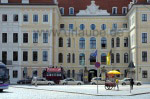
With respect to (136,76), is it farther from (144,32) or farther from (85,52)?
(85,52)

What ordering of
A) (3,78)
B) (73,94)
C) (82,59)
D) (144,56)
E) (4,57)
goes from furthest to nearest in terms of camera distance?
(82,59) → (4,57) → (144,56) → (3,78) → (73,94)

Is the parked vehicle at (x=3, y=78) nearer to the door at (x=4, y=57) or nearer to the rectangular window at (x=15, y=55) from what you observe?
the rectangular window at (x=15, y=55)

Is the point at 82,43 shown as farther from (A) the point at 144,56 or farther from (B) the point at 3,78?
(B) the point at 3,78

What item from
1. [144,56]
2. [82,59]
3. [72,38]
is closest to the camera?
[144,56]

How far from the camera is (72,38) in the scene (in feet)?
242

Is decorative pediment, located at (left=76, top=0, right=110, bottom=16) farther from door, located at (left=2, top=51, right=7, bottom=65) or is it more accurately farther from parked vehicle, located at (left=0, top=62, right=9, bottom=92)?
parked vehicle, located at (left=0, top=62, right=9, bottom=92)

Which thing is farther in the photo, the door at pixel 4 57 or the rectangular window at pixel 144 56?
the door at pixel 4 57

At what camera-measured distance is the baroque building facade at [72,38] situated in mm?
64062

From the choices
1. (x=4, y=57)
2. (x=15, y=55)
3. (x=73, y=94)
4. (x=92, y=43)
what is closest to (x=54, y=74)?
(x=15, y=55)

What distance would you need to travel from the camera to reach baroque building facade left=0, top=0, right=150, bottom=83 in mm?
64062

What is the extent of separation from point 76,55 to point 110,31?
875 centimetres

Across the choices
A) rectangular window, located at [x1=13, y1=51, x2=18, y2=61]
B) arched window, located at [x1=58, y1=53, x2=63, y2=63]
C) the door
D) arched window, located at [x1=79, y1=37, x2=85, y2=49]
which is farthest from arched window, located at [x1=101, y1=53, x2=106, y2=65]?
the door

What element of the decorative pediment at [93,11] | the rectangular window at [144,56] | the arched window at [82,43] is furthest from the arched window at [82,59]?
the rectangular window at [144,56]

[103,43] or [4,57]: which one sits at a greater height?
[103,43]
